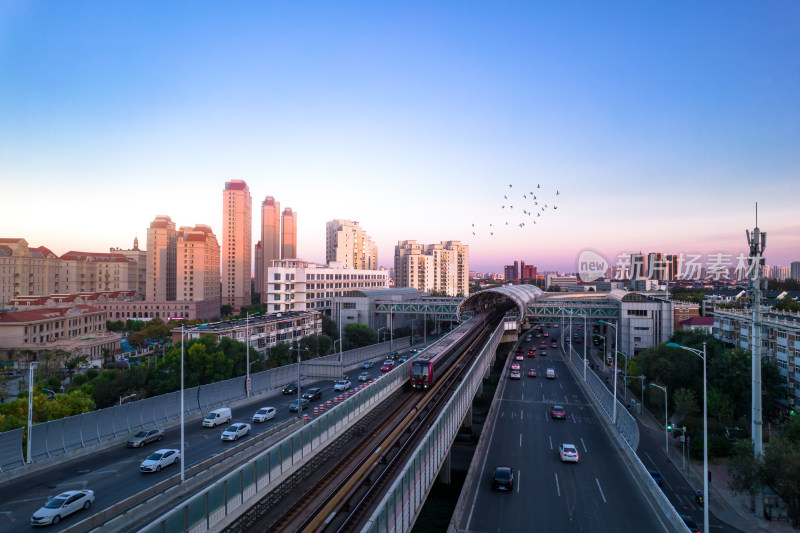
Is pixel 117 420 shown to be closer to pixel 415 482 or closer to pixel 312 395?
pixel 312 395

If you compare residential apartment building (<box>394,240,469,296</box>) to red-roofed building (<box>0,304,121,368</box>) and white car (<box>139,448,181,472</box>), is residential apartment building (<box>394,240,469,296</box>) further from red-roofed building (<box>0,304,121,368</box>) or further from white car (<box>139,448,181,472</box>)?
white car (<box>139,448,181,472</box>)

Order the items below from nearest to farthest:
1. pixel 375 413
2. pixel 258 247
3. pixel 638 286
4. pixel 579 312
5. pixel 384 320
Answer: pixel 375 413
pixel 579 312
pixel 384 320
pixel 638 286
pixel 258 247

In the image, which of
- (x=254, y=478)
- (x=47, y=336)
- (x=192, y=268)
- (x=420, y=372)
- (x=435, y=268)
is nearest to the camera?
(x=254, y=478)

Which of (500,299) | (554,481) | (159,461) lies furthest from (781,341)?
(500,299)

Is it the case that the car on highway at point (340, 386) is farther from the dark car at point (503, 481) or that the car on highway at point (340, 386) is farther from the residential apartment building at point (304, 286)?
the residential apartment building at point (304, 286)

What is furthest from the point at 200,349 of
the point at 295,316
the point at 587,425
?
the point at 587,425

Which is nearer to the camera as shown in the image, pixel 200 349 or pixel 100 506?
pixel 100 506

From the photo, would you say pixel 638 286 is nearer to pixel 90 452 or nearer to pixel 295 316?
pixel 295 316
